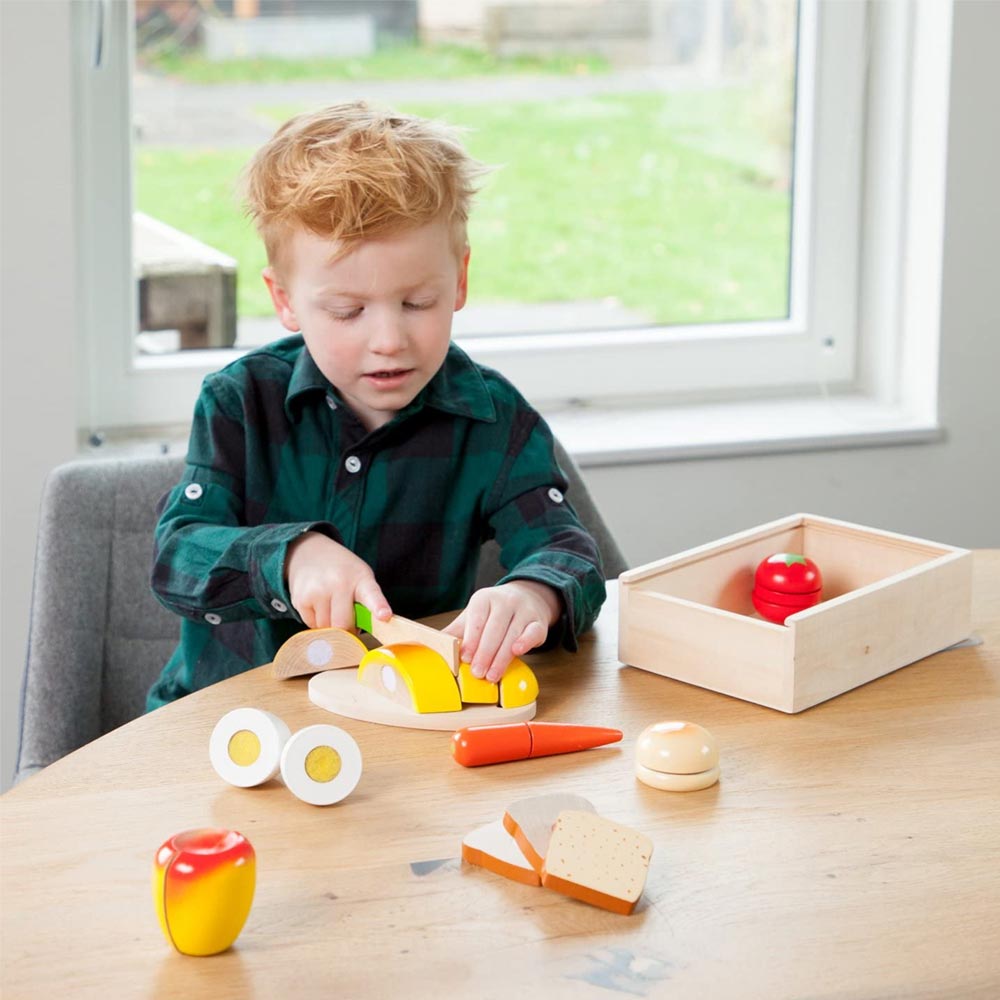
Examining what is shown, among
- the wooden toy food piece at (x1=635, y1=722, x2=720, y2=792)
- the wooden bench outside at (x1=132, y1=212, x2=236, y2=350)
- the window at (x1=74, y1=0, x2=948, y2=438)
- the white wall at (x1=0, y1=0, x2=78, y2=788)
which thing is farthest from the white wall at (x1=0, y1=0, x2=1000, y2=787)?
the wooden toy food piece at (x1=635, y1=722, x2=720, y2=792)

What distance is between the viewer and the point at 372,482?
4.45 ft

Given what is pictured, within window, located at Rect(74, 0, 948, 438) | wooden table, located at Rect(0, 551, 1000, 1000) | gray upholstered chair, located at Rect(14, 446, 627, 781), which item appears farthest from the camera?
window, located at Rect(74, 0, 948, 438)

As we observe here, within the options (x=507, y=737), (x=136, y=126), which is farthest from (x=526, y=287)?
(x=507, y=737)

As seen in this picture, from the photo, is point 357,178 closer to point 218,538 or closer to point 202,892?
point 218,538

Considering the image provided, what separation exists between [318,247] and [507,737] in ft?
1.50

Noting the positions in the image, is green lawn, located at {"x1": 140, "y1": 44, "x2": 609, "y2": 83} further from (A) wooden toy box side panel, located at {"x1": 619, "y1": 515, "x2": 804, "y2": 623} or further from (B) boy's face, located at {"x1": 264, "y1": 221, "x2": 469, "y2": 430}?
(A) wooden toy box side panel, located at {"x1": 619, "y1": 515, "x2": 804, "y2": 623}

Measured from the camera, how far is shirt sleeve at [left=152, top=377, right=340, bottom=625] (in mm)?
1170

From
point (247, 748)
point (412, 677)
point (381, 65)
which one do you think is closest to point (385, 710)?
point (412, 677)

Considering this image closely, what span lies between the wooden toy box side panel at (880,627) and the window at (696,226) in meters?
1.12

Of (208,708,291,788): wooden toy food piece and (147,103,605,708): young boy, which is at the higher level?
(147,103,605,708): young boy

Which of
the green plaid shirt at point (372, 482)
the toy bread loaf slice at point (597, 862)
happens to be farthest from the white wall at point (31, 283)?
the toy bread loaf slice at point (597, 862)

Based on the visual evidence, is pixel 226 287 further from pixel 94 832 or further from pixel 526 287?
pixel 94 832

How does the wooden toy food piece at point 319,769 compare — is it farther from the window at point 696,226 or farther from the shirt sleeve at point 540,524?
the window at point 696,226

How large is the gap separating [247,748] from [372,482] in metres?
0.47
